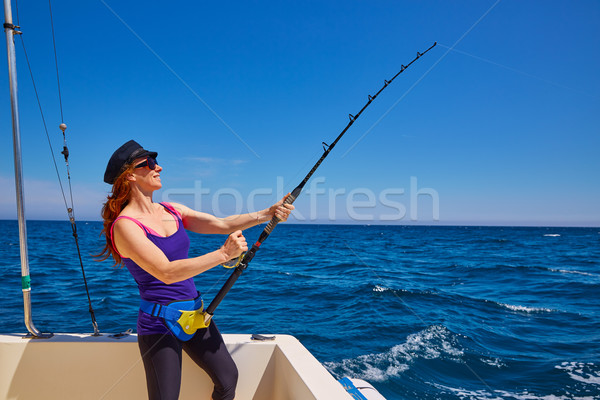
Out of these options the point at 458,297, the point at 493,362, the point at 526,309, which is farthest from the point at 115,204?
the point at 458,297

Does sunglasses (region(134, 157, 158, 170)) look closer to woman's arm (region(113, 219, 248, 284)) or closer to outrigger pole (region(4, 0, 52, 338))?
woman's arm (region(113, 219, 248, 284))

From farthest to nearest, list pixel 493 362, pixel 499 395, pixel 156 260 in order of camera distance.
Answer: pixel 493 362 < pixel 499 395 < pixel 156 260

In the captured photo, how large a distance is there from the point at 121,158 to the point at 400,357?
577cm

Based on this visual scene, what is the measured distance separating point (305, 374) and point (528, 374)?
17.9 feet

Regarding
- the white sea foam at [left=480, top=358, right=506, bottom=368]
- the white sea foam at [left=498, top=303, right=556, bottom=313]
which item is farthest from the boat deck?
the white sea foam at [left=498, top=303, right=556, bottom=313]

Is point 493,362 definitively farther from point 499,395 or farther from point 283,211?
point 283,211

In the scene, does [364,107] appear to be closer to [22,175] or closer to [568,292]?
[22,175]

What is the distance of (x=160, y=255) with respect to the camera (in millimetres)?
1561

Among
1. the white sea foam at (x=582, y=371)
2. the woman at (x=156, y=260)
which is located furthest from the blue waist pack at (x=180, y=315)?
the white sea foam at (x=582, y=371)

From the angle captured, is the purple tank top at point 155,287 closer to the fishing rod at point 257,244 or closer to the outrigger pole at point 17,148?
the fishing rod at point 257,244

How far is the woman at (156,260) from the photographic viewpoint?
1.56 meters

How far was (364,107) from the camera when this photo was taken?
2955 mm

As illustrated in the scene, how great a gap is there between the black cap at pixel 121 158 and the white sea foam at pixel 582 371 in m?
6.72

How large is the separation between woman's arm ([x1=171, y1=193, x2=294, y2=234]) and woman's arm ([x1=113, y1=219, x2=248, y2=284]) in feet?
1.46
